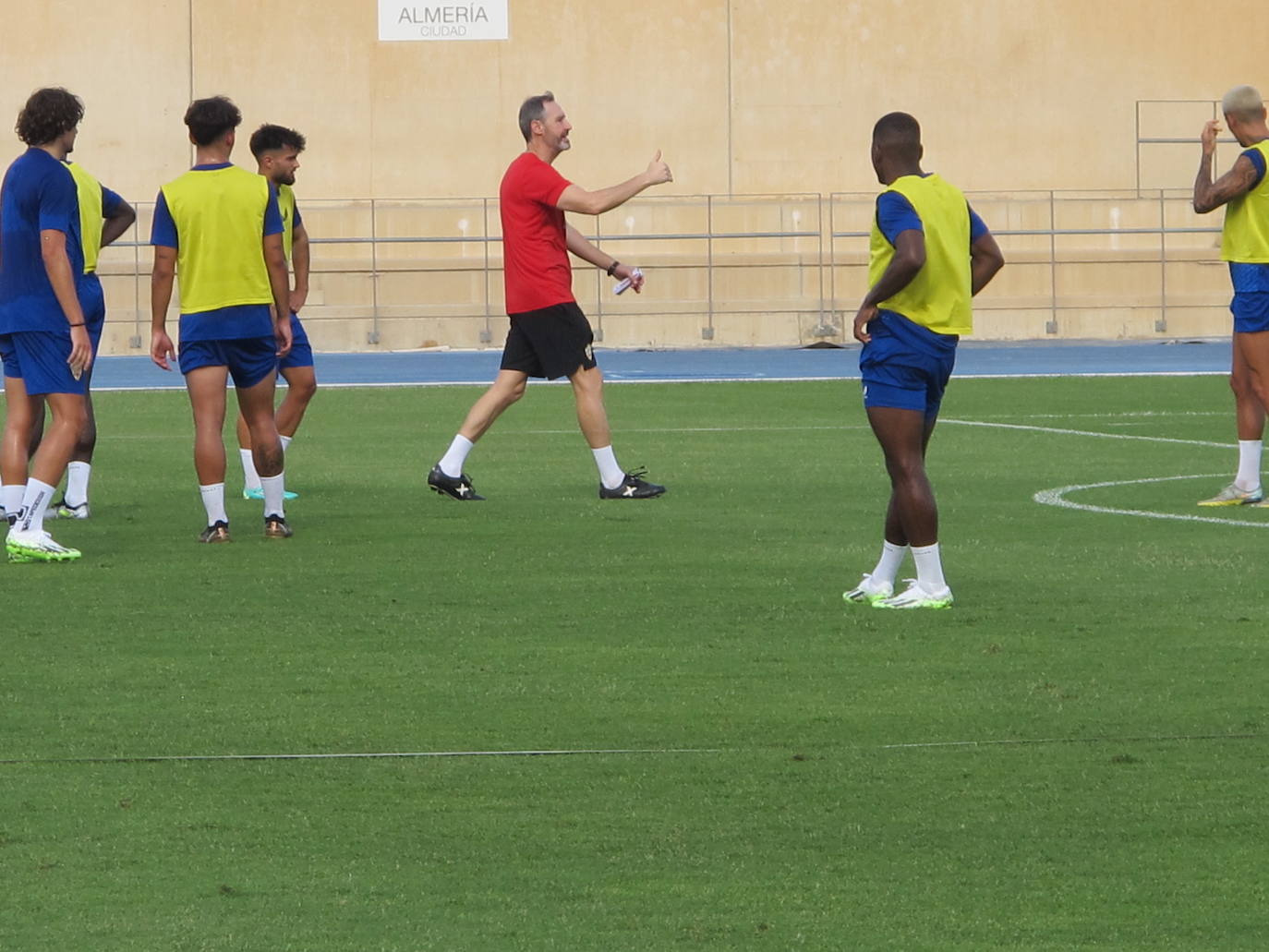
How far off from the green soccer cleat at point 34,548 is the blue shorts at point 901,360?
3.67 metres

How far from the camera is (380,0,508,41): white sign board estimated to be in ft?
114

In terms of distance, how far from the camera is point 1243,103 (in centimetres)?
1083

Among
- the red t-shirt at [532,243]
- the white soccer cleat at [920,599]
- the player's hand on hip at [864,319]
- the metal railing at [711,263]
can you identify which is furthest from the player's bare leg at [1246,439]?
the metal railing at [711,263]

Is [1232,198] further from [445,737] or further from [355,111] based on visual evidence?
[355,111]

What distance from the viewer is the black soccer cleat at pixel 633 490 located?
12109 millimetres

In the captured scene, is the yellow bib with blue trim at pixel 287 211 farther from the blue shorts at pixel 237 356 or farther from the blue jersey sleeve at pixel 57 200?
the blue jersey sleeve at pixel 57 200

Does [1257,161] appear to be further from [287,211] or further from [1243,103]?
[287,211]

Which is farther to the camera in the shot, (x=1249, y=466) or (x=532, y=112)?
(x=532, y=112)

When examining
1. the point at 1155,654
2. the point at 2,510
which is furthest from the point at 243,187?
the point at 1155,654

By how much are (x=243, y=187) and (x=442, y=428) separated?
744 centimetres

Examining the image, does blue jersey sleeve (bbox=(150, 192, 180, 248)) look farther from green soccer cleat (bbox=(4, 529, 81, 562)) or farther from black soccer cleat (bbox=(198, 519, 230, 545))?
green soccer cleat (bbox=(4, 529, 81, 562))

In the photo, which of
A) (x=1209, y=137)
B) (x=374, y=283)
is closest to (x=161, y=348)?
(x=1209, y=137)

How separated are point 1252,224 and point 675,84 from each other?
81.0ft

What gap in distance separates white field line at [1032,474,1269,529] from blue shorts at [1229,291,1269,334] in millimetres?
994
